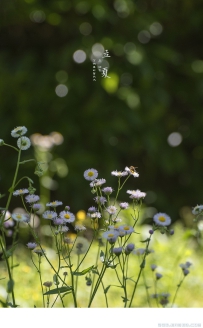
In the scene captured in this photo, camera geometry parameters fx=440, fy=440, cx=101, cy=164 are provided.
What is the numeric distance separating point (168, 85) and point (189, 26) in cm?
28

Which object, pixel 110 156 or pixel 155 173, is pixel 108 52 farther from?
pixel 155 173

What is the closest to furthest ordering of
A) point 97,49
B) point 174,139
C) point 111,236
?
point 111,236
point 97,49
point 174,139

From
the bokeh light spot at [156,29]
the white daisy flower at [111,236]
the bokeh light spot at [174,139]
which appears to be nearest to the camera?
the white daisy flower at [111,236]

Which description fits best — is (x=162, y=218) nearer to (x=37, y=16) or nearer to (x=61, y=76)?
(x=61, y=76)

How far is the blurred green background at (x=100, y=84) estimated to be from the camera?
1857 mm

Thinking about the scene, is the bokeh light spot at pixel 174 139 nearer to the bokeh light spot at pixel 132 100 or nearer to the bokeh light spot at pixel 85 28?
the bokeh light spot at pixel 132 100

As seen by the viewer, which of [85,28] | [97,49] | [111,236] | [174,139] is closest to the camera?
[111,236]

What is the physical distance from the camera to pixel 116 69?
1.81 m

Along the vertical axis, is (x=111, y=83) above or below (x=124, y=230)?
above

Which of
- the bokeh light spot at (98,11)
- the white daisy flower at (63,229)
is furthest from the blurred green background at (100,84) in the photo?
the white daisy flower at (63,229)

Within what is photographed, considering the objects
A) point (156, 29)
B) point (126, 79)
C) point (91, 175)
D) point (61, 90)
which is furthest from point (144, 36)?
point (91, 175)

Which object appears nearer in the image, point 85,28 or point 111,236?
point 111,236

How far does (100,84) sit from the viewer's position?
6.24 feet

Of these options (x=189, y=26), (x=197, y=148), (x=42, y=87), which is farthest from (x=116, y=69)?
(x=197, y=148)
